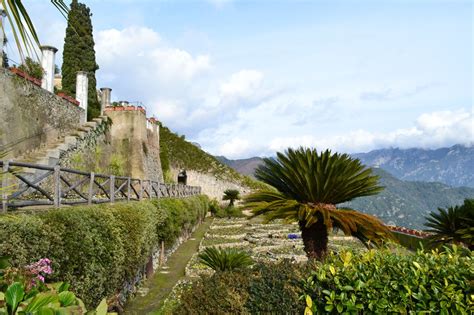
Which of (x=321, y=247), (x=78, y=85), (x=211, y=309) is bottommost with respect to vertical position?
(x=211, y=309)

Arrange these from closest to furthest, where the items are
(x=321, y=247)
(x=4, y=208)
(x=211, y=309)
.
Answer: (x=4, y=208), (x=211, y=309), (x=321, y=247)

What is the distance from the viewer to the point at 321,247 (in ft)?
24.3

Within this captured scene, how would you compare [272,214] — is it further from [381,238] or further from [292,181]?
[381,238]

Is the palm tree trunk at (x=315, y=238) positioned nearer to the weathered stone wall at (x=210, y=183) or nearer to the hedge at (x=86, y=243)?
the hedge at (x=86, y=243)

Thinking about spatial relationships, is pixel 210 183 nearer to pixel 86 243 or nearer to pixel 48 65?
pixel 48 65

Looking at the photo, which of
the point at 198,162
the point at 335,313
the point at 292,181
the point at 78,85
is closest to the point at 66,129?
the point at 78,85

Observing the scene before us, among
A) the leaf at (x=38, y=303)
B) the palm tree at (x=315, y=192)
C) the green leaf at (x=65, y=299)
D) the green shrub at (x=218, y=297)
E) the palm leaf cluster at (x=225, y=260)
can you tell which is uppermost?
the palm tree at (x=315, y=192)

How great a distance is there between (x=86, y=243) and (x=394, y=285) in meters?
4.88

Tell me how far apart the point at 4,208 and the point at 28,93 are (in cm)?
1423

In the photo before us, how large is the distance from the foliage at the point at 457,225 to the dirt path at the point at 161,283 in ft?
24.8

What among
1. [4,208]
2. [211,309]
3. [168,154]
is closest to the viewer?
[4,208]

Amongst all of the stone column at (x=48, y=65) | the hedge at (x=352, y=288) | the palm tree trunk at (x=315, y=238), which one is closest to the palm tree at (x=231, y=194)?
the stone column at (x=48, y=65)

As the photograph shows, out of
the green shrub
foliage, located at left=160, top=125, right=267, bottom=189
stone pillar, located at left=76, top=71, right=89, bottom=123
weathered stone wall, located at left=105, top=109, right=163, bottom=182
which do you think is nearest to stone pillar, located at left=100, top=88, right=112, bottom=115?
weathered stone wall, located at left=105, top=109, right=163, bottom=182

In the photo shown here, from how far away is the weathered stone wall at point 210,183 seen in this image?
43.4 metres
